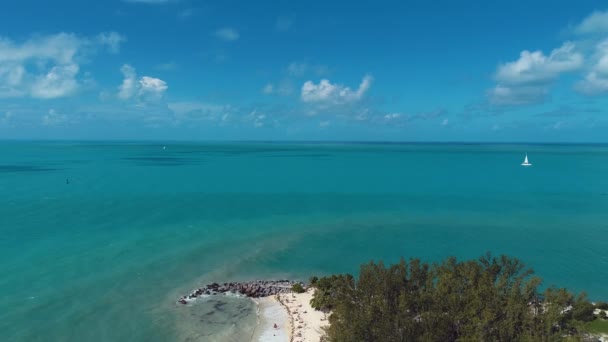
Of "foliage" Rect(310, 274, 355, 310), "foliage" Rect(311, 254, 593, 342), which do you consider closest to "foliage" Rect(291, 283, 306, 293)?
"foliage" Rect(310, 274, 355, 310)

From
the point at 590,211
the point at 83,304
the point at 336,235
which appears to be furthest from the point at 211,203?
the point at 590,211

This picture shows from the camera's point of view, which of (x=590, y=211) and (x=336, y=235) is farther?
(x=590, y=211)

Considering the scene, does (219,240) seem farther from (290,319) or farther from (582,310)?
(582,310)

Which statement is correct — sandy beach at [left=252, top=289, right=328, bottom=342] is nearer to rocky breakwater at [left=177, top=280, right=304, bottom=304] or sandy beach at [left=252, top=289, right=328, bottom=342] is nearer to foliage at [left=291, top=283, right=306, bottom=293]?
foliage at [left=291, top=283, right=306, bottom=293]

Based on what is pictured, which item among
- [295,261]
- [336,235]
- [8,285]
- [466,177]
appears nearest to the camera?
[8,285]

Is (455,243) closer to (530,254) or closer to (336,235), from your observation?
(530,254)

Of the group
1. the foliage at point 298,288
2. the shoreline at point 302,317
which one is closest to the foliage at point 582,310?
the shoreline at point 302,317
